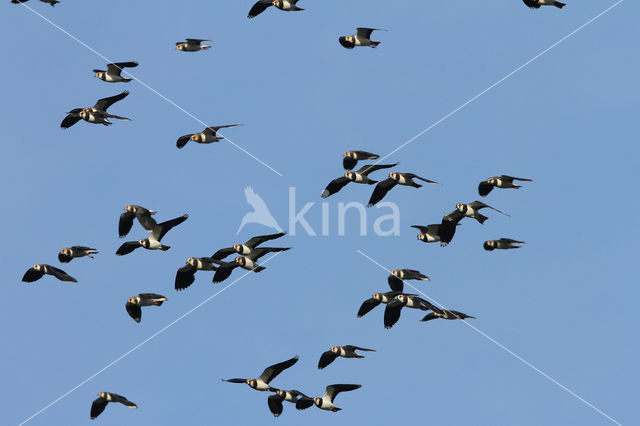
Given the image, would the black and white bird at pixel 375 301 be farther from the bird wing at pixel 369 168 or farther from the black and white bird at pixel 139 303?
the black and white bird at pixel 139 303

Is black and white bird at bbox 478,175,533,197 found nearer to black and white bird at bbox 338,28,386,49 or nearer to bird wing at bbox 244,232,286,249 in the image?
black and white bird at bbox 338,28,386,49

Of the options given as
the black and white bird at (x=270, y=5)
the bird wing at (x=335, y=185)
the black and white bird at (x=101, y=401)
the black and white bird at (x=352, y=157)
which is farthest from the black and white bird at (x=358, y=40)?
the black and white bird at (x=101, y=401)

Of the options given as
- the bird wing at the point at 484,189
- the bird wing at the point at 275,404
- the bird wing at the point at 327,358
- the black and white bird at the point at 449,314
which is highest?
the bird wing at the point at 484,189

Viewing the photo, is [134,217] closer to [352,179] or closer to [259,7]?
[352,179]

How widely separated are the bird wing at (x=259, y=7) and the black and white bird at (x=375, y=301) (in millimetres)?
15160

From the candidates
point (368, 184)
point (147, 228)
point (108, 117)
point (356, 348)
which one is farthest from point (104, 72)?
point (356, 348)

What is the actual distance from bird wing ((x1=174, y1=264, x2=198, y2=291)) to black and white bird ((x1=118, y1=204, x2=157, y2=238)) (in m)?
3.04

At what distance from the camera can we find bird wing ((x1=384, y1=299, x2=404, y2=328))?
195 ft

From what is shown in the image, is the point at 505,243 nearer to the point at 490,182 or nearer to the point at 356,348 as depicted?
the point at 490,182

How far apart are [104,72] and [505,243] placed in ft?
72.6

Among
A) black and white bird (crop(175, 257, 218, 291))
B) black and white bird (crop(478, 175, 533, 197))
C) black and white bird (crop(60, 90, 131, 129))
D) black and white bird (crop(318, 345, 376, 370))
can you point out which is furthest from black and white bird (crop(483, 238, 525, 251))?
black and white bird (crop(60, 90, 131, 129))

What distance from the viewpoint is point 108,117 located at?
6103 cm

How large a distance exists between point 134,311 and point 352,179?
488 inches

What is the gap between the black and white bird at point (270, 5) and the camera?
60312 mm
